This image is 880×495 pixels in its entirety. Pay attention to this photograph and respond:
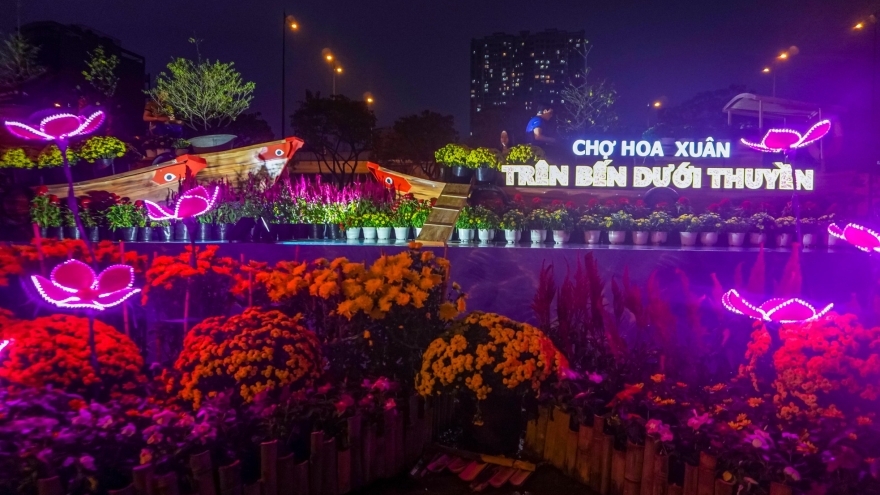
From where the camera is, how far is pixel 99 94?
19.0 metres

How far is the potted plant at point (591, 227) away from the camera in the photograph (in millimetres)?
7113

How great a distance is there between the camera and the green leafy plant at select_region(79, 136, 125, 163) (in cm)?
1042

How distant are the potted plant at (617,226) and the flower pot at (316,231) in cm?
387

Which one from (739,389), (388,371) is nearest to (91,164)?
(388,371)

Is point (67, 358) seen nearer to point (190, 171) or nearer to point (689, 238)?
point (689, 238)

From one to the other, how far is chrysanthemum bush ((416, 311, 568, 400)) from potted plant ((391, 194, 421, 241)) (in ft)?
14.1

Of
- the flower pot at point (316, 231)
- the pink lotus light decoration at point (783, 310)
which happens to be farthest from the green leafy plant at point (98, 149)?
the pink lotus light decoration at point (783, 310)

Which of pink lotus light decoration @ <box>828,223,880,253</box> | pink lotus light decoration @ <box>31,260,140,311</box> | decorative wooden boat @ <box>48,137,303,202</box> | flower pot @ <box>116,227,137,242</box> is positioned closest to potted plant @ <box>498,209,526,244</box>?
pink lotus light decoration @ <box>828,223,880,253</box>

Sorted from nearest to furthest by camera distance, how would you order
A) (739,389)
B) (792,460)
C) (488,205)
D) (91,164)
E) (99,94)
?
(792,460)
(739,389)
(488,205)
(91,164)
(99,94)

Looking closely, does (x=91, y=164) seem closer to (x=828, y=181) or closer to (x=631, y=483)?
(x=631, y=483)

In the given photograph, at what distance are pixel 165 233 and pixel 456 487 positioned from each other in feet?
18.9

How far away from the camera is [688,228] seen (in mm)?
7156

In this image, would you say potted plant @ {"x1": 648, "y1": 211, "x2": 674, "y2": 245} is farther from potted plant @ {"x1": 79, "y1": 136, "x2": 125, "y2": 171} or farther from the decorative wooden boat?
potted plant @ {"x1": 79, "y1": 136, "x2": 125, "y2": 171}

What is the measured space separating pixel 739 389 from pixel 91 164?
37.9ft
